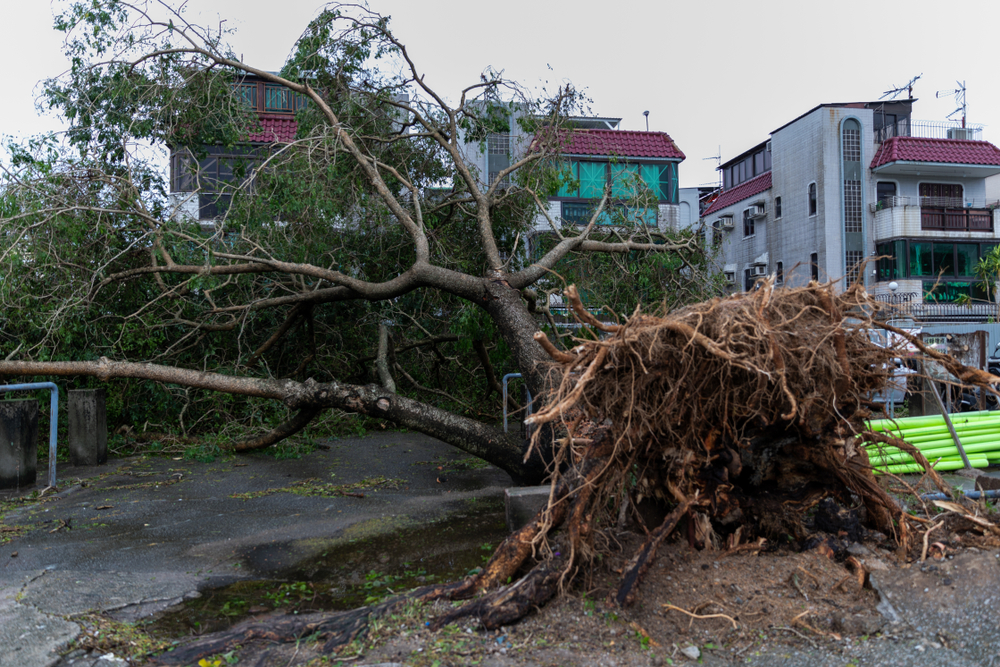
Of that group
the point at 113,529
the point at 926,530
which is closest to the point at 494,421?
the point at 113,529

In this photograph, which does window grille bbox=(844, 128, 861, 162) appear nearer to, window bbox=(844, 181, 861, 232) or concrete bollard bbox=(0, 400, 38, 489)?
window bbox=(844, 181, 861, 232)

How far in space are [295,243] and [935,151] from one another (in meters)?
26.8

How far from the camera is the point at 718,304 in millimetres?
3535

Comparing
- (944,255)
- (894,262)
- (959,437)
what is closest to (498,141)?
(959,437)

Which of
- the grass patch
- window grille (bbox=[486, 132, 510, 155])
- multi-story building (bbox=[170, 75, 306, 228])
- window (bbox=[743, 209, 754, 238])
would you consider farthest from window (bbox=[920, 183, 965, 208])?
the grass patch

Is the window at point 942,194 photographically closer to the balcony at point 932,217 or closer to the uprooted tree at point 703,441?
the balcony at point 932,217

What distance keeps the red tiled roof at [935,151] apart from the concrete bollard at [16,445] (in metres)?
27.9

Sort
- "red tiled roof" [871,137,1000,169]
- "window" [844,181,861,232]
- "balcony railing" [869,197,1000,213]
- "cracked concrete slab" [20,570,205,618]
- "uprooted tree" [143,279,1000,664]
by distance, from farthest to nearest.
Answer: "balcony railing" [869,197,1000,213], "window" [844,181,861,232], "red tiled roof" [871,137,1000,169], "cracked concrete slab" [20,570,205,618], "uprooted tree" [143,279,1000,664]

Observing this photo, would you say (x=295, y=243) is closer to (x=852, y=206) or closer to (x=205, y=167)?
(x=205, y=167)

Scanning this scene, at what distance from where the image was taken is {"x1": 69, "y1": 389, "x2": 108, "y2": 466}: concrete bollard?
8414 millimetres

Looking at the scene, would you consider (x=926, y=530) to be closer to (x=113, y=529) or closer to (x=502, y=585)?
(x=502, y=585)

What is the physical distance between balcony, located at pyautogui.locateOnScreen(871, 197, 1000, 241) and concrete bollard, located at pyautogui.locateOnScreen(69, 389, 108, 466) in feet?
88.6

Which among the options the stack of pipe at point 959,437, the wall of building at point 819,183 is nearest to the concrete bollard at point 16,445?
the stack of pipe at point 959,437

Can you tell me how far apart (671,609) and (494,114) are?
23.9ft
